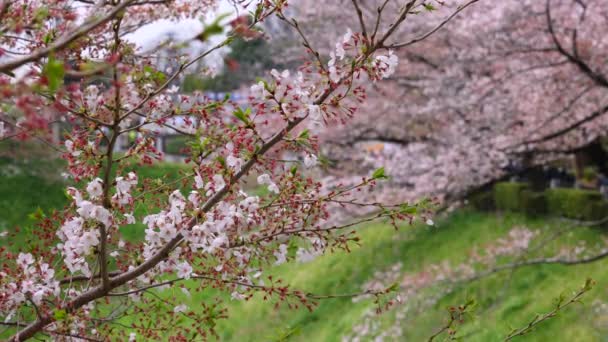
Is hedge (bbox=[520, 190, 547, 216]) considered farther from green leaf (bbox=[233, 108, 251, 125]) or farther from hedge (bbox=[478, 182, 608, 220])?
green leaf (bbox=[233, 108, 251, 125])

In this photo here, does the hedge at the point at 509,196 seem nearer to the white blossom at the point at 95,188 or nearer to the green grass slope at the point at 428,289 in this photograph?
the green grass slope at the point at 428,289

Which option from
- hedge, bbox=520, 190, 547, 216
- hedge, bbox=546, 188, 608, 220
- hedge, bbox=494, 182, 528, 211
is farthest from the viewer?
hedge, bbox=494, 182, 528, 211

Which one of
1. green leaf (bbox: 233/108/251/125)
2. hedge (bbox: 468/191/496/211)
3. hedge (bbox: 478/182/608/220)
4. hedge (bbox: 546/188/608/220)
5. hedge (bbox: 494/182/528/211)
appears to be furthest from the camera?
hedge (bbox: 468/191/496/211)

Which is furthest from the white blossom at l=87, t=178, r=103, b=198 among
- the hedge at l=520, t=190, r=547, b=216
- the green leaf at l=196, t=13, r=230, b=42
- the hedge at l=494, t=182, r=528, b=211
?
the hedge at l=494, t=182, r=528, b=211

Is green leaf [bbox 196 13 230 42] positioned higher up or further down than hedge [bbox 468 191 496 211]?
further down

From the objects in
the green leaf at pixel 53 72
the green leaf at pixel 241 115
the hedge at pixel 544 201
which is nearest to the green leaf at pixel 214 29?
the green leaf at pixel 53 72

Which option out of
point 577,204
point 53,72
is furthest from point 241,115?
point 577,204

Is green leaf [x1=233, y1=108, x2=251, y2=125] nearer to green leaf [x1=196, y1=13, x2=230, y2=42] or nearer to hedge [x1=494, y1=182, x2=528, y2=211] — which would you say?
green leaf [x1=196, y1=13, x2=230, y2=42]

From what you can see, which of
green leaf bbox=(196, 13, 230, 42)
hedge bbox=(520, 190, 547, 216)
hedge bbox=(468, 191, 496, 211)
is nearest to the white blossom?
green leaf bbox=(196, 13, 230, 42)

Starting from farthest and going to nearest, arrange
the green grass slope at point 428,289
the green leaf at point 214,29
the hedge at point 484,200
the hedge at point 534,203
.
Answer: the hedge at point 484,200 < the hedge at point 534,203 < the green grass slope at point 428,289 < the green leaf at point 214,29

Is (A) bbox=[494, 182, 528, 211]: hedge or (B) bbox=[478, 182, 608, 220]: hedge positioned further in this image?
(A) bbox=[494, 182, 528, 211]: hedge

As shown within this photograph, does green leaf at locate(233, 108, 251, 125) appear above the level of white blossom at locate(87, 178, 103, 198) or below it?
above

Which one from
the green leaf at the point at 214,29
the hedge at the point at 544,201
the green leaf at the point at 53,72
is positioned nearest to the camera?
the green leaf at the point at 53,72

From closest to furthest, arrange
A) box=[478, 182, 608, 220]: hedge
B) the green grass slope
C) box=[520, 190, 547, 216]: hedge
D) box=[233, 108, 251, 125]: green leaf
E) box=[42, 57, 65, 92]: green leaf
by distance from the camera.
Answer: box=[42, 57, 65, 92]: green leaf → box=[233, 108, 251, 125]: green leaf → the green grass slope → box=[478, 182, 608, 220]: hedge → box=[520, 190, 547, 216]: hedge
